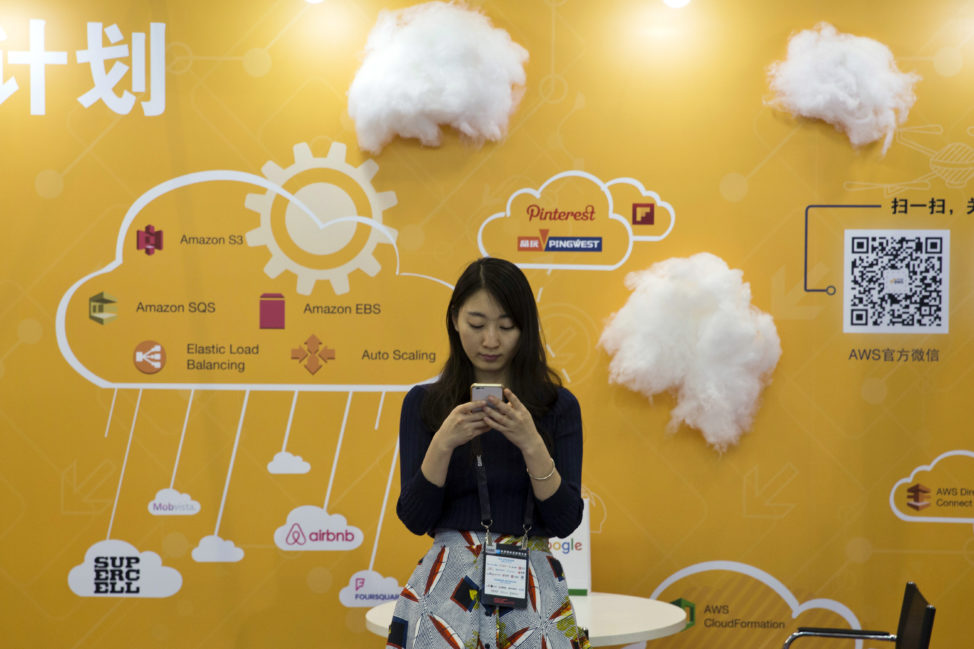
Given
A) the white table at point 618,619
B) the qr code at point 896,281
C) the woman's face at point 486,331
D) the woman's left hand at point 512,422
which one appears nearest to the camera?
the woman's left hand at point 512,422

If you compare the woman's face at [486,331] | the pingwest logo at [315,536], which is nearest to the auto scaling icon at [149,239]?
the pingwest logo at [315,536]

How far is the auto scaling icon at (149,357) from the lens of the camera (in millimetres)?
3229

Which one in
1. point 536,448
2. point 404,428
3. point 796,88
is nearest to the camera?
point 536,448

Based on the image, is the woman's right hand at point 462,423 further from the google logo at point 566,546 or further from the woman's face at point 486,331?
the google logo at point 566,546

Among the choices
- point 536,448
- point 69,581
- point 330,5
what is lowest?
point 69,581

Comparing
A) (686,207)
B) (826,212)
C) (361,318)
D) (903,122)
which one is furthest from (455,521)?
(903,122)

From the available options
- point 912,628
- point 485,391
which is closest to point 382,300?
point 485,391

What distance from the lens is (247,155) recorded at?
127 inches

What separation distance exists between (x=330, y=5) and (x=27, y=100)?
1136 mm

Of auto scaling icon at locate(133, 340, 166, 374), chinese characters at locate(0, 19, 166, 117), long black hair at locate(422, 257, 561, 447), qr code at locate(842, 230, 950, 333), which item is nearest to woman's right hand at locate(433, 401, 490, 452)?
long black hair at locate(422, 257, 561, 447)

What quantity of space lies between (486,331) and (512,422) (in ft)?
0.70

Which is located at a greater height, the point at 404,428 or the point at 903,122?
the point at 903,122

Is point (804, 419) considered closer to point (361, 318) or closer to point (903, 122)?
point (903, 122)

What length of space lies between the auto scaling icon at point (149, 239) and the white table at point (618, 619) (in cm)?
151
